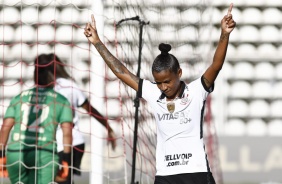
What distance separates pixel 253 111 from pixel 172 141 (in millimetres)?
11587

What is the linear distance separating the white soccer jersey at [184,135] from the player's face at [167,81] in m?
0.09

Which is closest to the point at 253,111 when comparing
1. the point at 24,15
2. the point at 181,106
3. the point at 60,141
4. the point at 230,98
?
the point at 230,98

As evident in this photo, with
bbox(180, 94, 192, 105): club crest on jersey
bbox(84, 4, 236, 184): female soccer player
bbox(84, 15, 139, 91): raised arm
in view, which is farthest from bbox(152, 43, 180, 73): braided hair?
bbox(84, 15, 139, 91): raised arm

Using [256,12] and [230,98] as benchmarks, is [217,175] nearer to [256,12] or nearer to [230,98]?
[230,98]

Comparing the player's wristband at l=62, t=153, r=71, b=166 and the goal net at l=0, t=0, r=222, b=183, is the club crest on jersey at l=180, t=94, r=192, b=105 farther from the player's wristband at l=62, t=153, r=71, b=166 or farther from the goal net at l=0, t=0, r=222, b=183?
the player's wristband at l=62, t=153, r=71, b=166

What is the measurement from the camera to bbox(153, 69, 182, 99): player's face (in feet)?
13.6

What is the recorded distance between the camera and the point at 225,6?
52.6ft

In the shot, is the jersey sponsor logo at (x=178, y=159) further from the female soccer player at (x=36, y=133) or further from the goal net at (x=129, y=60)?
the female soccer player at (x=36, y=133)

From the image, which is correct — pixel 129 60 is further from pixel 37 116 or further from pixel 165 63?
pixel 165 63

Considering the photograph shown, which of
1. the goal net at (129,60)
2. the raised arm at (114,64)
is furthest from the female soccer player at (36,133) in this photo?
the raised arm at (114,64)

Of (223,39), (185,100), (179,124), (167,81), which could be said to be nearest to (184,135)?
(179,124)

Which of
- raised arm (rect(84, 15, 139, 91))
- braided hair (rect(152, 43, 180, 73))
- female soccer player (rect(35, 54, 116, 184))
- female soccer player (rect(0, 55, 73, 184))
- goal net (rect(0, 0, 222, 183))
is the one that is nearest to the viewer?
braided hair (rect(152, 43, 180, 73))

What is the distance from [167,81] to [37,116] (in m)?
2.09

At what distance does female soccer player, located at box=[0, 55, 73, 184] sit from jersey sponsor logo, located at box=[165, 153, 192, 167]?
182 centimetres
